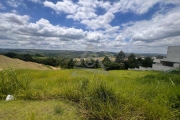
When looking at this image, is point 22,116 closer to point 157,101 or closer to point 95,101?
point 95,101

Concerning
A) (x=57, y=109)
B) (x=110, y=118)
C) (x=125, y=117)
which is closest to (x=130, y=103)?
(x=125, y=117)

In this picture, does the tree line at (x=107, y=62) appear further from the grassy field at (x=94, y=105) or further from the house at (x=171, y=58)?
the house at (x=171, y=58)

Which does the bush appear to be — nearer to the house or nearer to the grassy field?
the grassy field

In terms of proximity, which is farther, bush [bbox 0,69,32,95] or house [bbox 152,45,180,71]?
house [bbox 152,45,180,71]

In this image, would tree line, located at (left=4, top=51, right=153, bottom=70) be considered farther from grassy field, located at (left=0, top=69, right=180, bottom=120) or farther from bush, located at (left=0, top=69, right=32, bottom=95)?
grassy field, located at (left=0, top=69, right=180, bottom=120)

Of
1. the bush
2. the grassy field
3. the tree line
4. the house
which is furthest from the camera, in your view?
the house

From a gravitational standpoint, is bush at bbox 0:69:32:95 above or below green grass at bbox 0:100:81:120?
above

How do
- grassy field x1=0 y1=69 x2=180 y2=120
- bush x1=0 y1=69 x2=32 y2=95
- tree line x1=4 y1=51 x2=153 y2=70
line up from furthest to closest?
tree line x1=4 y1=51 x2=153 y2=70, bush x1=0 y1=69 x2=32 y2=95, grassy field x1=0 y1=69 x2=180 y2=120

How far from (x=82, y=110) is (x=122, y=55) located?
137ft

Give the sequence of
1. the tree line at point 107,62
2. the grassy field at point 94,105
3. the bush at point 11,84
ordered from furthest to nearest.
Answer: the tree line at point 107,62
the bush at point 11,84
the grassy field at point 94,105

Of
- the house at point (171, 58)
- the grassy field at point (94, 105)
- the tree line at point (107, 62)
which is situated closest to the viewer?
the grassy field at point (94, 105)

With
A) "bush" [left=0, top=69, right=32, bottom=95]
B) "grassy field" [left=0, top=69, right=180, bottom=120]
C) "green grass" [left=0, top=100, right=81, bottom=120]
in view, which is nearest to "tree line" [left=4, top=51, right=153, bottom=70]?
A: "bush" [left=0, top=69, right=32, bottom=95]

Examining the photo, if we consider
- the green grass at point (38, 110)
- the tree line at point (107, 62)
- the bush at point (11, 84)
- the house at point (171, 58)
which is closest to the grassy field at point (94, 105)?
the green grass at point (38, 110)

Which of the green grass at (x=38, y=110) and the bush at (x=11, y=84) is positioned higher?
the bush at (x=11, y=84)
